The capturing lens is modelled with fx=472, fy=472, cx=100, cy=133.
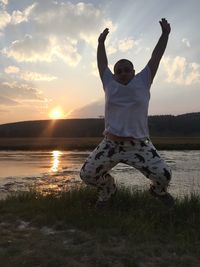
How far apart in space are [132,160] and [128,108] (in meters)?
0.76

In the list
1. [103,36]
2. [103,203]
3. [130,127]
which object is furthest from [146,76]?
[103,203]

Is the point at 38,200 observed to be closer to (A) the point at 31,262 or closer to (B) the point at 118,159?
(B) the point at 118,159

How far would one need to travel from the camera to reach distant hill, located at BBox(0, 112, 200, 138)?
98.0m

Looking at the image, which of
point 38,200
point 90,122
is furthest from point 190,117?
point 38,200

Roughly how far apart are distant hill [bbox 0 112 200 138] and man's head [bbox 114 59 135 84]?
288 feet

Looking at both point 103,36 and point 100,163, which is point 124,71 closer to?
point 103,36

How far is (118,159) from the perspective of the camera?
690 cm

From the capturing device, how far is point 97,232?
618 cm

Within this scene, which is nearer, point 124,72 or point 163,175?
point 163,175

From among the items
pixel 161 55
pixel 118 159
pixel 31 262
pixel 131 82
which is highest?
pixel 161 55

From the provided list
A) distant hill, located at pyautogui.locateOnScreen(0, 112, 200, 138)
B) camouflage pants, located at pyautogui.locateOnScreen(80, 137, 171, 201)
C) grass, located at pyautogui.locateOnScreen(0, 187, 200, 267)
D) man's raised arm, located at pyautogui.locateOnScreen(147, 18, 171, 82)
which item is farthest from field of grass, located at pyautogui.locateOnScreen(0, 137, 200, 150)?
camouflage pants, located at pyautogui.locateOnScreen(80, 137, 171, 201)

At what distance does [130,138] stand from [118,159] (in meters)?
0.38

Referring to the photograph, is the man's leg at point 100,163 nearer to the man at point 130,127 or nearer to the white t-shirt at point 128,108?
the man at point 130,127

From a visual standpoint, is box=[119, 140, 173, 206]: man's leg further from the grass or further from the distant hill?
the distant hill
